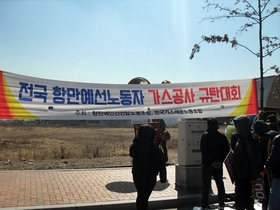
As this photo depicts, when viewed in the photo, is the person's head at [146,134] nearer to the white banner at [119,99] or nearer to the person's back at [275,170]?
the person's back at [275,170]


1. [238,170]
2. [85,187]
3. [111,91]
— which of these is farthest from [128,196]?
[111,91]

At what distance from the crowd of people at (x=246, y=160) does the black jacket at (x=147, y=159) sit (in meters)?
1.17

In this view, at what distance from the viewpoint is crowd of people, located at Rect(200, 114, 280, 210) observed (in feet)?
13.0

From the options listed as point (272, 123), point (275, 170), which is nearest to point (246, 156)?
point (275, 170)

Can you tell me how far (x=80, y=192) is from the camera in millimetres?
6664

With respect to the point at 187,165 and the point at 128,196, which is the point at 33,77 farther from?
the point at 187,165

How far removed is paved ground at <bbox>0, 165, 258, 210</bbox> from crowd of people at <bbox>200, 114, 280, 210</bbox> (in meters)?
0.98

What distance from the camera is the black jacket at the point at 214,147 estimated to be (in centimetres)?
577

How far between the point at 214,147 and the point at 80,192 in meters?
→ 3.10

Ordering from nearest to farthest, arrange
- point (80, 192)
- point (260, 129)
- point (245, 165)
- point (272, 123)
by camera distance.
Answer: point (245, 165) → point (260, 129) → point (272, 123) → point (80, 192)

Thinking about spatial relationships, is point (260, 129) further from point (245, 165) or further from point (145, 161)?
point (145, 161)

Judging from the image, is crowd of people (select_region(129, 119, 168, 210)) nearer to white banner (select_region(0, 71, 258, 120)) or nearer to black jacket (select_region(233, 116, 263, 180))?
black jacket (select_region(233, 116, 263, 180))

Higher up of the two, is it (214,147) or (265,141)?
(265,141)

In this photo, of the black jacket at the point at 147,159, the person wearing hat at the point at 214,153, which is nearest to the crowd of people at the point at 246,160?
the person wearing hat at the point at 214,153
